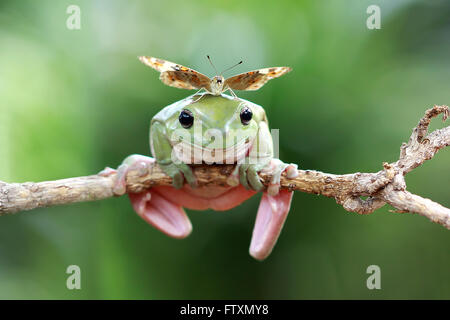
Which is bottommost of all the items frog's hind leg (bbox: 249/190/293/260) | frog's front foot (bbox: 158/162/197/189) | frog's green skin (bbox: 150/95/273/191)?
frog's hind leg (bbox: 249/190/293/260)

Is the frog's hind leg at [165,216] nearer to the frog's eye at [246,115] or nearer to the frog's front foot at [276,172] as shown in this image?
the frog's front foot at [276,172]

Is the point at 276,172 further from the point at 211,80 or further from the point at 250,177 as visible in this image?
the point at 211,80

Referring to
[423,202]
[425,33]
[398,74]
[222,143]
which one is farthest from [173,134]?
[425,33]

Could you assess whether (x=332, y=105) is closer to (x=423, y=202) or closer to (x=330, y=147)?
(x=330, y=147)

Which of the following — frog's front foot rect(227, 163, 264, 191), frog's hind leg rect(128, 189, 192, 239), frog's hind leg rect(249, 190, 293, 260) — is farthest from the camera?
frog's hind leg rect(128, 189, 192, 239)

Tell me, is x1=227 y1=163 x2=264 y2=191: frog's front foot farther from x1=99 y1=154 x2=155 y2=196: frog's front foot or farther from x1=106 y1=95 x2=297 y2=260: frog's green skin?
x1=99 y1=154 x2=155 y2=196: frog's front foot

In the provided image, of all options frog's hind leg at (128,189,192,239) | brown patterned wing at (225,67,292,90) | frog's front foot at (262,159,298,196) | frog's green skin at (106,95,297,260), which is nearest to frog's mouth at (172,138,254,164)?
frog's green skin at (106,95,297,260)

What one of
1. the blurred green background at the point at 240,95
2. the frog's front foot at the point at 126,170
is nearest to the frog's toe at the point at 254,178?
the frog's front foot at the point at 126,170
